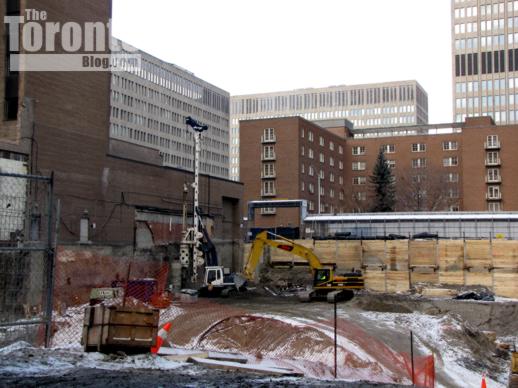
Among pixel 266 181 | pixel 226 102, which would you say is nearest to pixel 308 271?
pixel 266 181

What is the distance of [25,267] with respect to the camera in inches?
878

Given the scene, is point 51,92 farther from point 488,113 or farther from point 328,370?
point 488,113

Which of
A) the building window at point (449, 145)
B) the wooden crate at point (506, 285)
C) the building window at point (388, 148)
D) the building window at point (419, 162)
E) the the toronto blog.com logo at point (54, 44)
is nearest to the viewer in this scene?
the the toronto blog.com logo at point (54, 44)

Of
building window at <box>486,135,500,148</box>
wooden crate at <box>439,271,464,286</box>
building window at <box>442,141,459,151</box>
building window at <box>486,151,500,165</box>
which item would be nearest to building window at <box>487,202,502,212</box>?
building window at <box>486,151,500,165</box>

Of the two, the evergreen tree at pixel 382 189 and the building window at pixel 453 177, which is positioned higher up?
the building window at pixel 453 177

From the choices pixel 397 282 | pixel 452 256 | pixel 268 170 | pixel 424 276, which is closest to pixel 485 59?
pixel 268 170

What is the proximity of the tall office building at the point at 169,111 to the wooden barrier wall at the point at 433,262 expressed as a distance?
3235 inches

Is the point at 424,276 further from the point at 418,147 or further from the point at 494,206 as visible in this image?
the point at 418,147

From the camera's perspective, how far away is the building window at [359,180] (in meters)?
107

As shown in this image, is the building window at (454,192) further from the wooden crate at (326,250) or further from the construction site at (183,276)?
the wooden crate at (326,250)

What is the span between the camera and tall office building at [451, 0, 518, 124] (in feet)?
462

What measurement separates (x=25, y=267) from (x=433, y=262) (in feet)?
93.9

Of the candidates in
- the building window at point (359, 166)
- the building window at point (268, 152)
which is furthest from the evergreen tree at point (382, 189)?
the building window at point (359, 166)

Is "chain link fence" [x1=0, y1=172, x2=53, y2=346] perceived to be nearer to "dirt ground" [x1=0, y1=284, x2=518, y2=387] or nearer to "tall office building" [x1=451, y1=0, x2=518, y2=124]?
"dirt ground" [x1=0, y1=284, x2=518, y2=387]
